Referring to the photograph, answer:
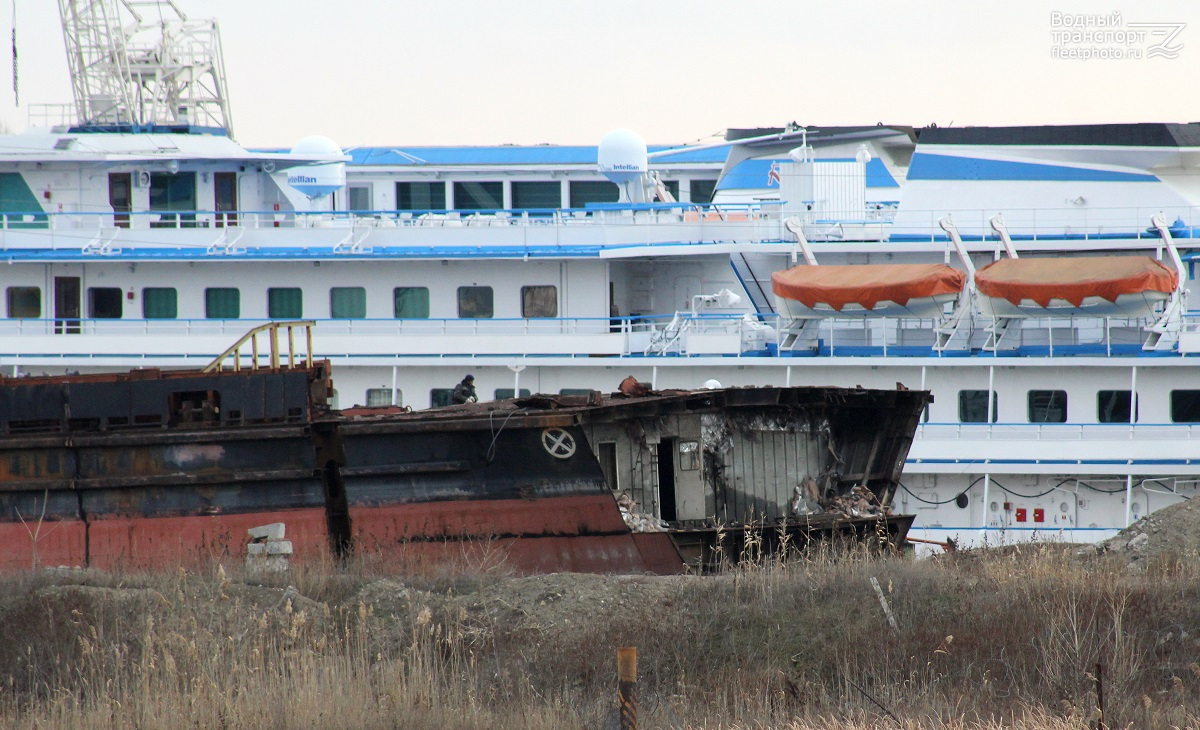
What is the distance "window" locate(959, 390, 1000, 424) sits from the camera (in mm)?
21578

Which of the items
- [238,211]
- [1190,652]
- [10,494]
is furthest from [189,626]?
[238,211]

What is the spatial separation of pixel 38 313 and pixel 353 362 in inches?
258

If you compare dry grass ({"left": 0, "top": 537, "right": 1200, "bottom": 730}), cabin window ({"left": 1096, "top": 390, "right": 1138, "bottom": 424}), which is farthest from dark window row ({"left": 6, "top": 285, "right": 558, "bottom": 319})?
dry grass ({"left": 0, "top": 537, "right": 1200, "bottom": 730})

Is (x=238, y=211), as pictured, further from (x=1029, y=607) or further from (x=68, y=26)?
(x=1029, y=607)

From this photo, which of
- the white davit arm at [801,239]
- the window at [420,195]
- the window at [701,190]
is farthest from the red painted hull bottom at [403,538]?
the window at [701,190]

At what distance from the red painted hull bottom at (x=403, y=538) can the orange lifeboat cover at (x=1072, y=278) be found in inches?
320

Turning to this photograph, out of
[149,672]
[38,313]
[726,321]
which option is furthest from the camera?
[38,313]

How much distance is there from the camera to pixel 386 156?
1721 inches

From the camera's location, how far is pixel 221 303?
964 inches

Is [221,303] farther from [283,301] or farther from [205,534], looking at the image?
[205,534]

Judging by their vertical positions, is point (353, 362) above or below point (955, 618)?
above

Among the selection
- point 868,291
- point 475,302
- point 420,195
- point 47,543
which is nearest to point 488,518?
point 47,543

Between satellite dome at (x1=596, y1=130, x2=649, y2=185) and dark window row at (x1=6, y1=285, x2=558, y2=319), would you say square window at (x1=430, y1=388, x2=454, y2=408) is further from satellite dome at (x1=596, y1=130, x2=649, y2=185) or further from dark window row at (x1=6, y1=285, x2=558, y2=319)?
satellite dome at (x1=596, y1=130, x2=649, y2=185)

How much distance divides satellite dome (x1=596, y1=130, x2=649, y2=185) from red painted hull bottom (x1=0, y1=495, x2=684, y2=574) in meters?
11.7
